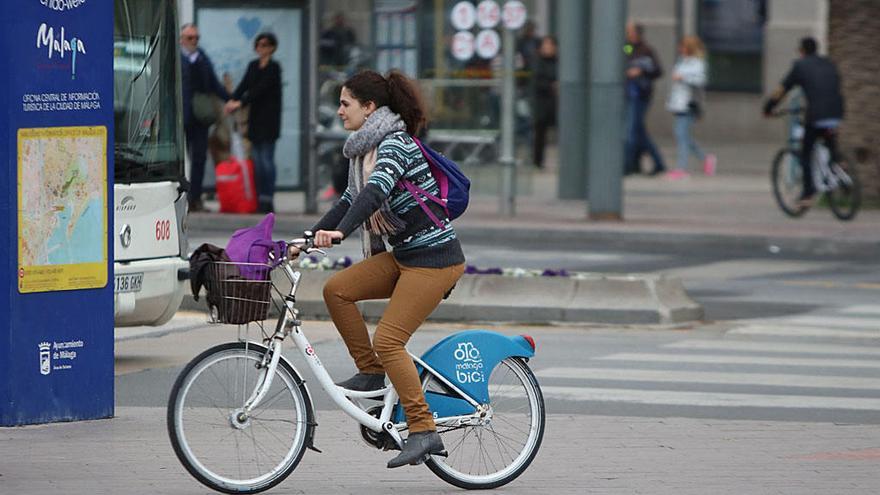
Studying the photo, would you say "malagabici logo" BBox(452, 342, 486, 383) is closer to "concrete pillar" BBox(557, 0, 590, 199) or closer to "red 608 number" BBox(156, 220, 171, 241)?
"red 608 number" BBox(156, 220, 171, 241)

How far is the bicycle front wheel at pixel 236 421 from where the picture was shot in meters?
6.75

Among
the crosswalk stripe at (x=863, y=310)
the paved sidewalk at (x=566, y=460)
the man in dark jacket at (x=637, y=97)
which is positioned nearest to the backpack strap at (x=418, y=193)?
the paved sidewalk at (x=566, y=460)

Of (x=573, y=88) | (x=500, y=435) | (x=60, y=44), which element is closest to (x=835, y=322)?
(x=500, y=435)

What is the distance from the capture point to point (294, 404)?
6918mm

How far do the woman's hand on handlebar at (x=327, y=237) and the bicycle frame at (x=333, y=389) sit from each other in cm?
15

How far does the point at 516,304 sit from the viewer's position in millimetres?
12711

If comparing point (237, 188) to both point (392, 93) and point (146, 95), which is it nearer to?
point (146, 95)

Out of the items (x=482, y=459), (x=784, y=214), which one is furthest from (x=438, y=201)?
(x=784, y=214)

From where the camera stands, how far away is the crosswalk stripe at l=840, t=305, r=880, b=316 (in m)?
13.5

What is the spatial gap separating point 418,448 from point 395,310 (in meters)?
0.50

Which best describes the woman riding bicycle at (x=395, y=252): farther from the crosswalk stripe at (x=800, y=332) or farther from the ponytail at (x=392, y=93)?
the crosswalk stripe at (x=800, y=332)

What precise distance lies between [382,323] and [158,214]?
3737 millimetres

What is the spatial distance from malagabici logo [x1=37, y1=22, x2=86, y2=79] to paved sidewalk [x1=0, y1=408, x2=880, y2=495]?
5.17 feet

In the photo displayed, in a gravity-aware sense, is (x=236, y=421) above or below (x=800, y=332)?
above
